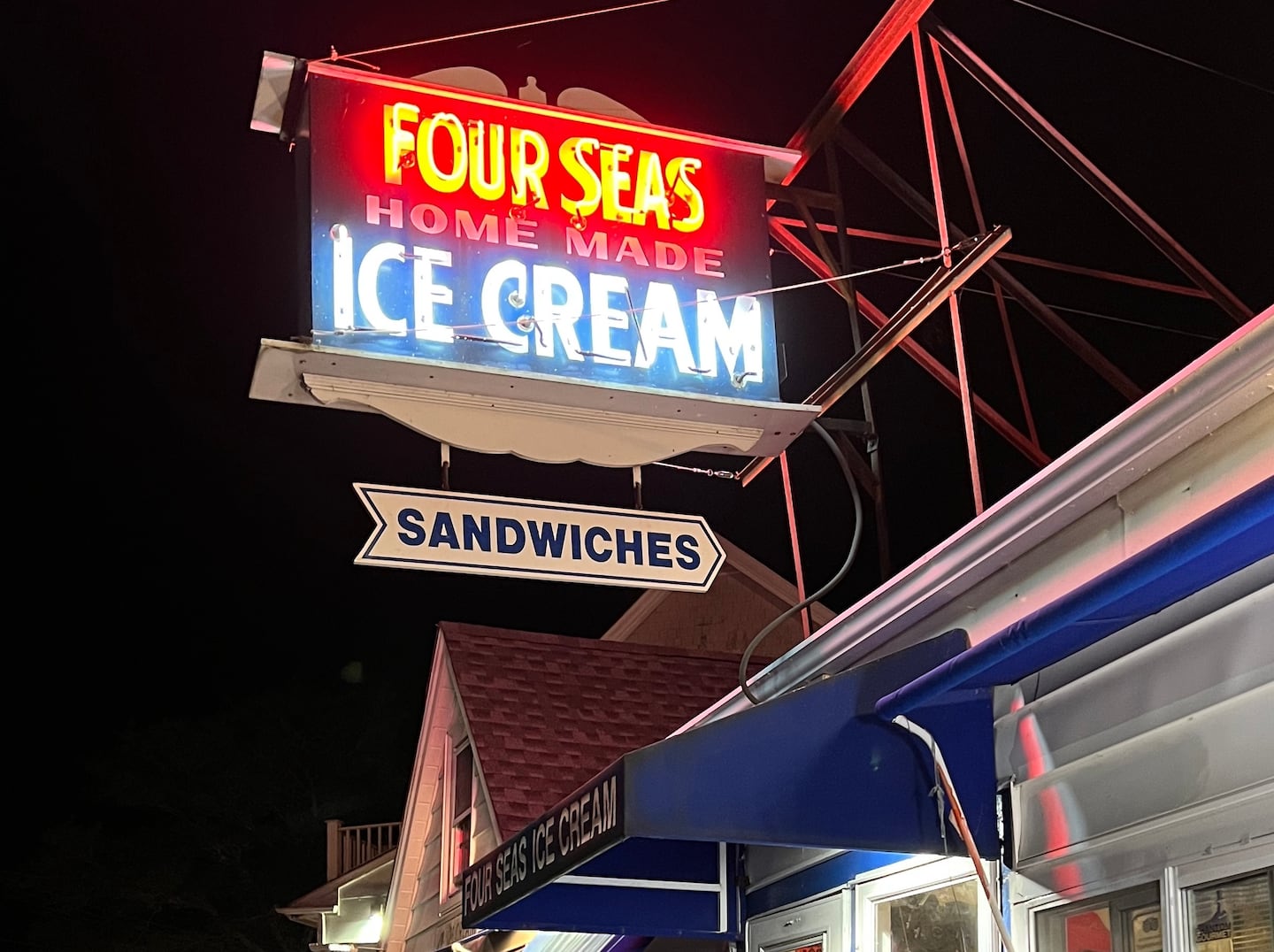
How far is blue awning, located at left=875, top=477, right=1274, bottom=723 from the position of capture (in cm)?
350

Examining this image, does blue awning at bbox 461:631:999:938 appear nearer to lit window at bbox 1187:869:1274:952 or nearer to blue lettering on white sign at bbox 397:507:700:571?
lit window at bbox 1187:869:1274:952

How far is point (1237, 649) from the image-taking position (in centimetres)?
415

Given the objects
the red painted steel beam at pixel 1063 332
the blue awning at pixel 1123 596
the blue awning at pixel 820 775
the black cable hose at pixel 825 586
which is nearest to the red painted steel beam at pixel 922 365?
the red painted steel beam at pixel 1063 332

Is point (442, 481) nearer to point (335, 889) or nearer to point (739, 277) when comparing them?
point (739, 277)

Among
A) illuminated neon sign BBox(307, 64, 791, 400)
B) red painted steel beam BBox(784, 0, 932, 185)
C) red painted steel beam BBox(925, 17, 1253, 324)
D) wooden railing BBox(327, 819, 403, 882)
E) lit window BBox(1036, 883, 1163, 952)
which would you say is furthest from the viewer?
wooden railing BBox(327, 819, 403, 882)

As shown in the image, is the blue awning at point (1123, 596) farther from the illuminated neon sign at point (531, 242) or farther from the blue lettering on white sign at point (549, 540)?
the illuminated neon sign at point (531, 242)

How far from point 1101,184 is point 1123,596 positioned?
2.99m

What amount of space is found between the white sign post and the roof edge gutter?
0.61 m

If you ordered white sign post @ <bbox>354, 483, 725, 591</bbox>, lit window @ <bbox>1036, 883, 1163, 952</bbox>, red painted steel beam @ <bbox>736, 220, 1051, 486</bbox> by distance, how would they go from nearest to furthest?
lit window @ <bbox>1036, 883, 1163, 952</bbox>, white sign post @ <bbox>354, 483, 725, 591</bbox>, red painted steel beam @ <bbox>736, 220, 1051, 486</bbox>

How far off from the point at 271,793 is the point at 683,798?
35087 millimetres

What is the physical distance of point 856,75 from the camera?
24.5 ft

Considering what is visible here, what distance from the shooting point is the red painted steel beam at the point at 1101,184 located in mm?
6363

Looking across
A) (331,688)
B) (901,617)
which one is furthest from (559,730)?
(331,688)

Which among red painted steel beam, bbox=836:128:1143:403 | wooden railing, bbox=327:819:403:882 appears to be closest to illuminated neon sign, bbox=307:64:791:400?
red painted steel beam, bbox=836:128:1143:403
